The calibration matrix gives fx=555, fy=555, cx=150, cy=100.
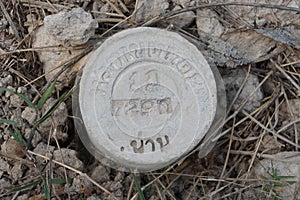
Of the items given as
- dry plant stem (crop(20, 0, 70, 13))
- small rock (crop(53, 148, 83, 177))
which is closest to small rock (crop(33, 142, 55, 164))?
small rock (crop(53, 148, 83, 177))

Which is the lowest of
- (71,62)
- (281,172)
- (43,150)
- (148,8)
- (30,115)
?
(281,172)

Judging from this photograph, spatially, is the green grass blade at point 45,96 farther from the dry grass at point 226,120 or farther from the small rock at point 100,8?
the small rock at point 100,8

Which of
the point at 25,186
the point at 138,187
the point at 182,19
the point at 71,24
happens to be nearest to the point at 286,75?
the point at 182,19

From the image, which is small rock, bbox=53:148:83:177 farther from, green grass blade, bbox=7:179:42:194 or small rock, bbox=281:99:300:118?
small rock, bbox=281:99:300:118

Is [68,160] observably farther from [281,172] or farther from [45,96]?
[281,172]

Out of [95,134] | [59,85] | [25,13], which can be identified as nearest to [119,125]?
[95,134]
